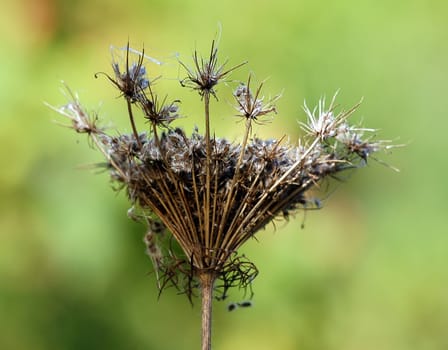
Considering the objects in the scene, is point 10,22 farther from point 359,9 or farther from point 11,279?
point 359,9

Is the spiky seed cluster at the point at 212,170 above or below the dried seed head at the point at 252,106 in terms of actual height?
below

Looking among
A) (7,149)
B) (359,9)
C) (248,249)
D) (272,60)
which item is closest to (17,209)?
(7,149)

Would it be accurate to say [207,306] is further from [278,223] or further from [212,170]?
[278,223]

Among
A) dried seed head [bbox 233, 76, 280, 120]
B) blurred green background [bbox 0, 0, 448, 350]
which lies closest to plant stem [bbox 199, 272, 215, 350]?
dried seed head [bbox 233, 76, 280, 120]

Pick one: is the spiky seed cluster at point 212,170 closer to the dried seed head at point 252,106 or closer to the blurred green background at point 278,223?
the dried seed head at point 252,106

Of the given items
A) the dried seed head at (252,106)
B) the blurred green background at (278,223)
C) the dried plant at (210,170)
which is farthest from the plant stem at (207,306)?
the blurred green background at (278,223)

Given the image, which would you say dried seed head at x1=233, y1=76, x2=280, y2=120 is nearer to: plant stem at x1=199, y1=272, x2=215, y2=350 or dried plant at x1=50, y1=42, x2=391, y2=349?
dried plant at x1=50, y1=42, x2=391, y2=349
